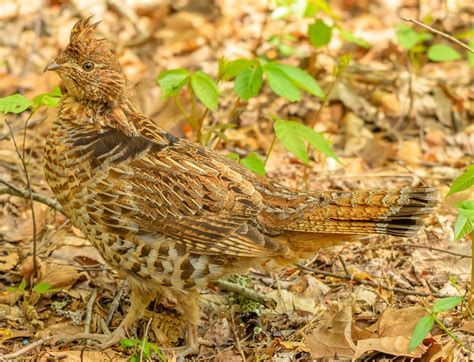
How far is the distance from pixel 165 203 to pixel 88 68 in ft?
3.26

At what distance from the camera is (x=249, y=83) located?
532 cm

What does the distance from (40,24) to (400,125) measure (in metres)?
4.50

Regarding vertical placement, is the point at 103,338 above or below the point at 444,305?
below

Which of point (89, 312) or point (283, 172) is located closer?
point (89, 312)

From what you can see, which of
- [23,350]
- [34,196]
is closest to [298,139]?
[34,196]

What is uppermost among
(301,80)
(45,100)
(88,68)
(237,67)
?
(88,68)

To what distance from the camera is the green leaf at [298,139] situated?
16.6ft

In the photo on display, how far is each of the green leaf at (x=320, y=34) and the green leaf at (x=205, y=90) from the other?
212cm

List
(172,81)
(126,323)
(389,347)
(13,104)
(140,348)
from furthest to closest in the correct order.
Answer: (172,81) < (126,323) < (140,348) < (13,104) < (389,347)

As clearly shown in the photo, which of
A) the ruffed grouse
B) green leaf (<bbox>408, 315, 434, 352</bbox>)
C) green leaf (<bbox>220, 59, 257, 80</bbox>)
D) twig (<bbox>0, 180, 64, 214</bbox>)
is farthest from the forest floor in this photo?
green leaf (<bbox>220, 59, 257, 80</bbox>)

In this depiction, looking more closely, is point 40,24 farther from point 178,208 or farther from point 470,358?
point 470,358

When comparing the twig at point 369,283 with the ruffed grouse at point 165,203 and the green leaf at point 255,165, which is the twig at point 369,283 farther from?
the green leaf at point 255,165

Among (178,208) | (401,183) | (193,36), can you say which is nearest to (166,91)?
(178,208)

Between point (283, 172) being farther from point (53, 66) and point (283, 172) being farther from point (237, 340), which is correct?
point (53, 66)
